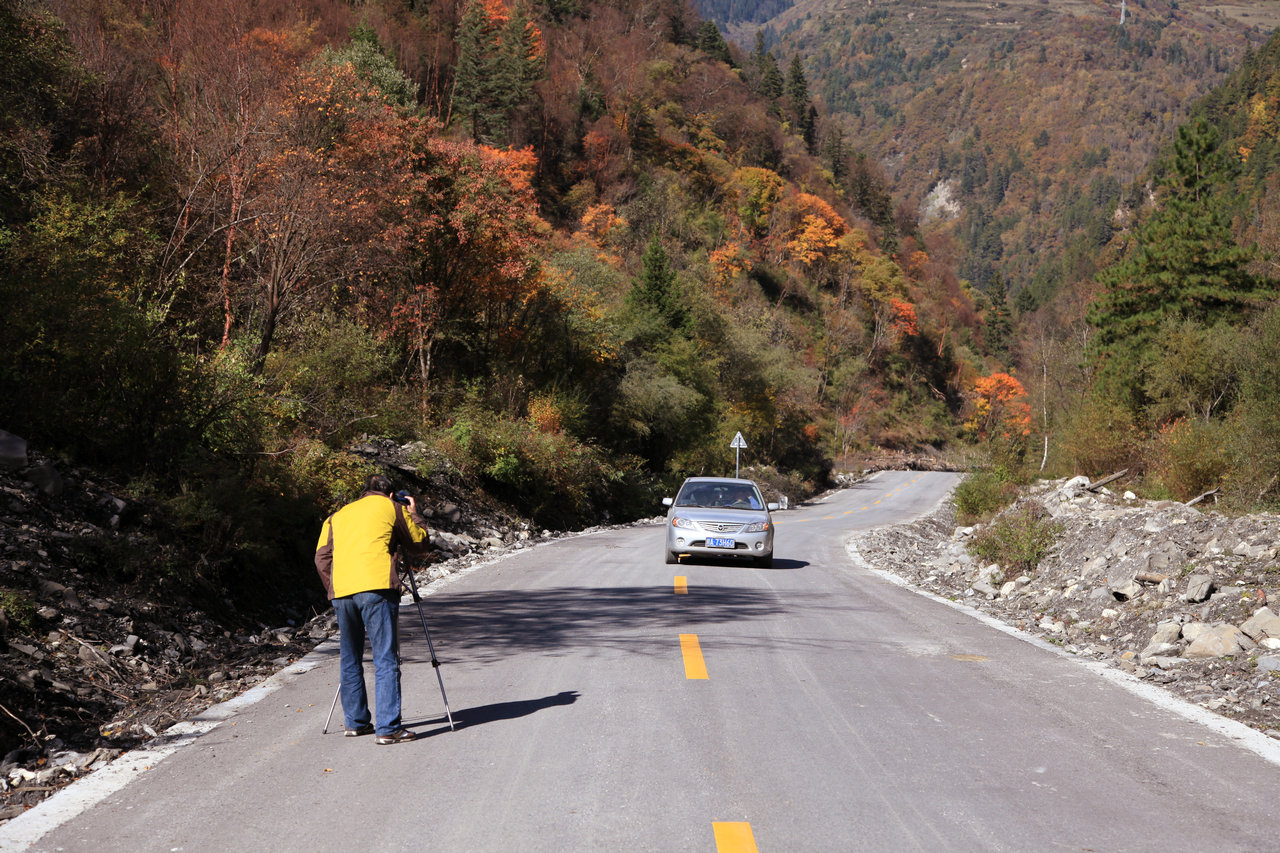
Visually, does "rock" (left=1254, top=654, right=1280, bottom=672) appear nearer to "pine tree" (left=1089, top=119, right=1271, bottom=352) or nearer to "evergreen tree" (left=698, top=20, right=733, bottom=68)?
"pine tree" (left=1089, top=119, right=1271, bottom=352)

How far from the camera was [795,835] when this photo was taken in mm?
4402

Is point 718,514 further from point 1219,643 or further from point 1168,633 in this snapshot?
point 1219,643

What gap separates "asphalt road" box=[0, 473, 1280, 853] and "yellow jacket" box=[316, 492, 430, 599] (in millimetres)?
994

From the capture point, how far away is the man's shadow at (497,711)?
6320 mm

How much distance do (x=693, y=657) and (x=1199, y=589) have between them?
592cm

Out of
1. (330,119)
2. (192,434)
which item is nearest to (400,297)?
(330,119)

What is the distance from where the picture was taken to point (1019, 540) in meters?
15.2

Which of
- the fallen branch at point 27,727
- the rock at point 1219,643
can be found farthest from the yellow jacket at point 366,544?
the rock at point 1219,643

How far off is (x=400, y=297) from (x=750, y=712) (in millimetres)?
22041

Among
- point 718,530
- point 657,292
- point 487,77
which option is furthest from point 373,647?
point 487,77

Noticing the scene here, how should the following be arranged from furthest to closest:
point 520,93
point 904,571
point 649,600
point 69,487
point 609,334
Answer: point 520,93 < point 609,334 < point 904,571 < point 649,600 < point 69,487

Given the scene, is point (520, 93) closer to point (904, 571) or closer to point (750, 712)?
point (904, 571)

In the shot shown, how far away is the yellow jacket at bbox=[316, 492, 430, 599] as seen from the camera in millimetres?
6004

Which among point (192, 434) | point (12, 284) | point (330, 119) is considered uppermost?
point (330, 119)
